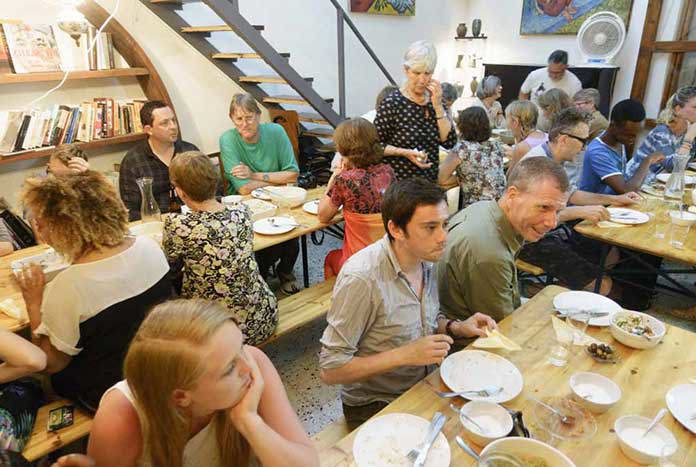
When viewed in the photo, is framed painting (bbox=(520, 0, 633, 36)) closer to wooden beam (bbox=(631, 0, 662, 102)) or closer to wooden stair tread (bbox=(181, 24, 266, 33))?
wooden beam (bbox=(631, 0, 662, 102))

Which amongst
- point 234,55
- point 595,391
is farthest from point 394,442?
point 234,55

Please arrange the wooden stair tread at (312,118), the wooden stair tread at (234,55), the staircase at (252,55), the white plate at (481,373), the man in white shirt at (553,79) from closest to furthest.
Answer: the white plate at (481,373) → the staircase at (252,55) → the wooden stair tread at (234,55) → the wooden stair tread at (312,118) → the man in white shirt at (553,79)

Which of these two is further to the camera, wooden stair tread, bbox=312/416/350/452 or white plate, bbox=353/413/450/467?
wooden stair tread, bbox=312/416/350/452

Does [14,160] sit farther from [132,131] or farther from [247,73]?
[247,73]

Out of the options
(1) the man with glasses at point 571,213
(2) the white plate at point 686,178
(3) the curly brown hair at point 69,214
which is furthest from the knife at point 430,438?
(2) the white plate at point 686,178

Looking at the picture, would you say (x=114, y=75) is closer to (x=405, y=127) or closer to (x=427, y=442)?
(x=405, y=127)

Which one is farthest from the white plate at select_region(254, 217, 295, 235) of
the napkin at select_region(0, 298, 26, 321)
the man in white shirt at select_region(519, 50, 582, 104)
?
the man in white shirt at select_region(519, 50, 582, 104)

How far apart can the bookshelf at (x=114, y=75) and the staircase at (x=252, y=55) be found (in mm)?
453

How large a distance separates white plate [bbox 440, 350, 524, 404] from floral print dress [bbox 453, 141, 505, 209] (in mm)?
2083

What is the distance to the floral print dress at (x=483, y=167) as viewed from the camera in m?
3.25

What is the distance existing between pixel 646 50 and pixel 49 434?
6.88 metres

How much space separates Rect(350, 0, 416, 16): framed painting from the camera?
5.64m

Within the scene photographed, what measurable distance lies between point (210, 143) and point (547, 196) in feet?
12.3

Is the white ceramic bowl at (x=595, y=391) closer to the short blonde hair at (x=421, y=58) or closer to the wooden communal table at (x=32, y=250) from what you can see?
the wooden communal table at (x=32, y=250)
